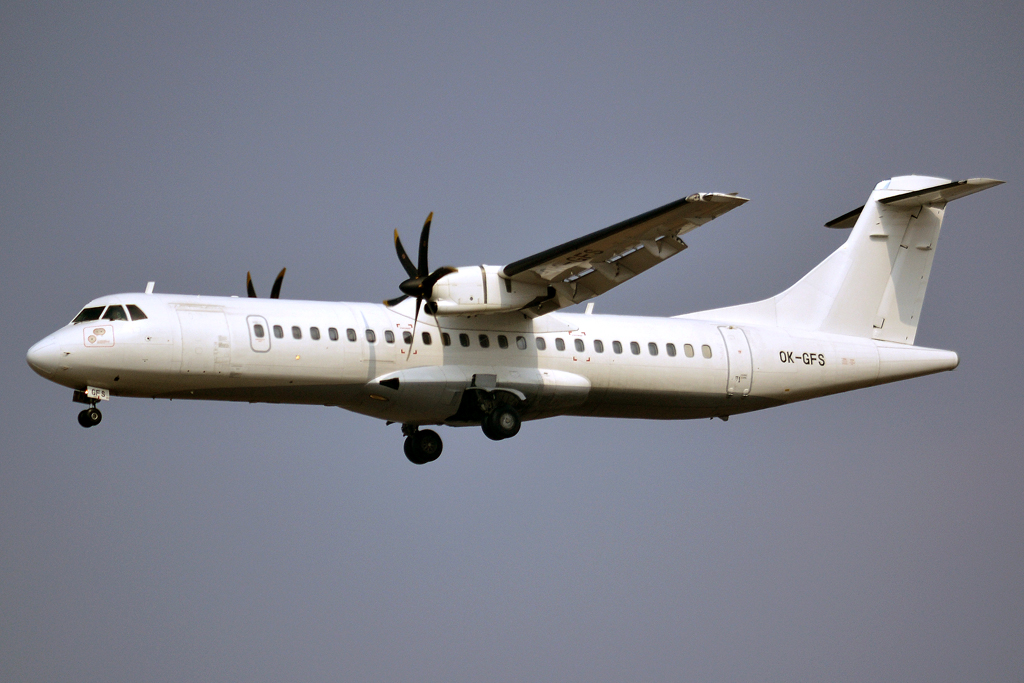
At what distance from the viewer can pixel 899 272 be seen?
2725 cm

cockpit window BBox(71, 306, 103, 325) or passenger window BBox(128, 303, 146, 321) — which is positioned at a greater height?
passenger window BBox(128, 303, 146, 321)

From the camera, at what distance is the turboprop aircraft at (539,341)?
21250 millimetres

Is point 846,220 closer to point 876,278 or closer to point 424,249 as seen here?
point 876,278

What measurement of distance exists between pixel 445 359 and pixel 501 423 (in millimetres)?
1522

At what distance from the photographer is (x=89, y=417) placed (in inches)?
833

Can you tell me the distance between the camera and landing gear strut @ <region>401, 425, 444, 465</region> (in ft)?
81.8

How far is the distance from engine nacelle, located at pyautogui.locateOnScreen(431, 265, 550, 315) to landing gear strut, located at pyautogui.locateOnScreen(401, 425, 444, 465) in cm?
332

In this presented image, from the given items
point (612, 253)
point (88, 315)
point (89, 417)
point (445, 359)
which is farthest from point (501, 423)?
point (88, 315)

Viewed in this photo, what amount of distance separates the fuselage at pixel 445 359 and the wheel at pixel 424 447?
4.38 ft

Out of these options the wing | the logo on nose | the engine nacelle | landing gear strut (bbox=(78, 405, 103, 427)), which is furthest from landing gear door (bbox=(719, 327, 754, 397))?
landing gear strut (bbox=(78, 405, 103, 427))

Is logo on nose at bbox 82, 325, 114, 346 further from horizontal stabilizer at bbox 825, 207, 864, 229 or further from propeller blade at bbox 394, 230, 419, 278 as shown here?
horizontal stabilizer at bbox 825, 207, 864, 229

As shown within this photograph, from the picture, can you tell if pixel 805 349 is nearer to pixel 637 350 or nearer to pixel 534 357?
pixel 637 350

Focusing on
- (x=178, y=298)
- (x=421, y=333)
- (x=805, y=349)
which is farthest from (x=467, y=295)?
(x=805, y=349)

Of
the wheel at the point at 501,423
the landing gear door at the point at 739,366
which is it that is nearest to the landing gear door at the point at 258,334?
the wheel at the point at 501,423
